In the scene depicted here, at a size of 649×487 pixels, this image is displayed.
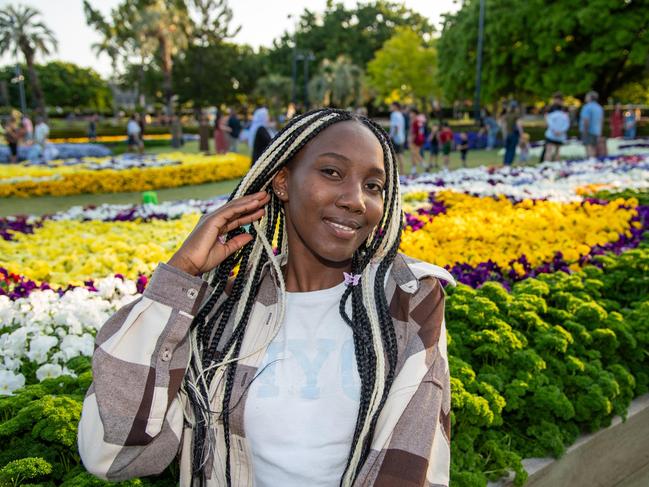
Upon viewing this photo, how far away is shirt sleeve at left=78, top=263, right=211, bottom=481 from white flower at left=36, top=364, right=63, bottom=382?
1604mm

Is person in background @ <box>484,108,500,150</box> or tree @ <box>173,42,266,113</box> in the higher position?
tree @ <box>173,42,266,113</box>

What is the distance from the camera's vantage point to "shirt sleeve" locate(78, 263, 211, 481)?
1.66 m

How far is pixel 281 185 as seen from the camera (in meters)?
2.11

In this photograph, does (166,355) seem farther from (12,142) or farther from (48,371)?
(12,142)

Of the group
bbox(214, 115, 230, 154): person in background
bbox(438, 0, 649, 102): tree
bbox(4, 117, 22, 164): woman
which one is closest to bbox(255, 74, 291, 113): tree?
bbox(438, 0, 649, 102): tree

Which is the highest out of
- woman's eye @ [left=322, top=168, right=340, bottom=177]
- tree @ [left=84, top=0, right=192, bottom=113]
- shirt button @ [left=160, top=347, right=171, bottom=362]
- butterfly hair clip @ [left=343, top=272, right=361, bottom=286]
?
tree @ [left=84, top=0, right=192, bottom=113]

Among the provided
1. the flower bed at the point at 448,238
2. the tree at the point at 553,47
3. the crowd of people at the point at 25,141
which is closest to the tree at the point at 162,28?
the crowd of people at the point at 25,141

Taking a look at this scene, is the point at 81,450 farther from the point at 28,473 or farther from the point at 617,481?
the point at 617,481

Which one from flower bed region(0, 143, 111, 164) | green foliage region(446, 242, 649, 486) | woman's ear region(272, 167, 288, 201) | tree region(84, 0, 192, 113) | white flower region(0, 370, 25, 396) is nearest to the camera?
woman's ear region(272, 167, 288, 201)

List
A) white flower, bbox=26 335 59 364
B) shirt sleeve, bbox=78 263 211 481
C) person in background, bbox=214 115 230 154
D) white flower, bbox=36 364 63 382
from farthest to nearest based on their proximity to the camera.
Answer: person in background, bbox=214 115 230 154, white flower, bbox=26 335 59 364, white flower, bbox=36 364 63 382, shirt sleeve, bbox=78 263 211 481

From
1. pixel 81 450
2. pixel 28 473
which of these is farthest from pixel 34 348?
pixel 81 450

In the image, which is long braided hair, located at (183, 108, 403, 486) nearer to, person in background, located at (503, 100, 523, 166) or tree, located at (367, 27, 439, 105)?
person in background, located at (503, 100, 523, 166)

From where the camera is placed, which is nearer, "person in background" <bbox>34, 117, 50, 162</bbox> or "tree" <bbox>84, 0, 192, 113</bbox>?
"person in background" <bbox>34, 117, 50, 162</bbox>

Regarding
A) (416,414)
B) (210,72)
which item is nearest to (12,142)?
(416,414)
